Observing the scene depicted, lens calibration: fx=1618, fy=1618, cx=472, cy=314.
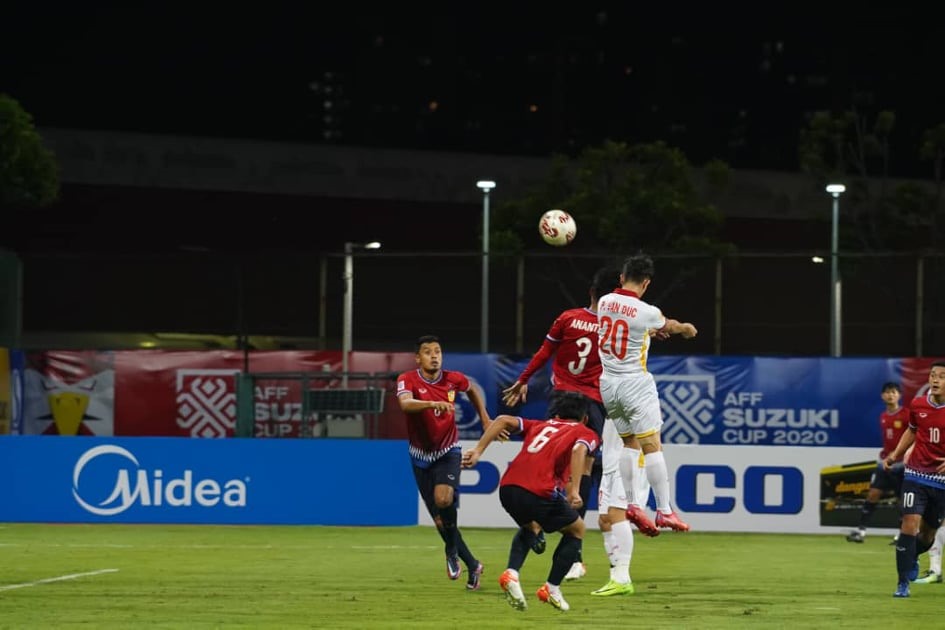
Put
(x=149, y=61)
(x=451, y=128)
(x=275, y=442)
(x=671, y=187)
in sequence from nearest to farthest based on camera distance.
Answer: (x=275, y=442)
(x=671, y=187)
(x=149, y=61)
(x=451, y=128)

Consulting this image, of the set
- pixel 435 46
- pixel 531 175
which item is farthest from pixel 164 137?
pixel 435 46

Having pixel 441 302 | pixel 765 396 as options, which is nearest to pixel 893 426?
pixel 765 396

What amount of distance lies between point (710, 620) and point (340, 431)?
59.4 ft

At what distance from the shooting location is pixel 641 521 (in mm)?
12789

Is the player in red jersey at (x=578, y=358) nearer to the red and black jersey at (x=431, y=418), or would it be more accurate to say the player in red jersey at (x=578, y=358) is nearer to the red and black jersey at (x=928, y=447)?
the red and black jersey at (x=431, y=418)

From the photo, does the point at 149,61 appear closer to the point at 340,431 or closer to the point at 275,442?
the point at 340,431

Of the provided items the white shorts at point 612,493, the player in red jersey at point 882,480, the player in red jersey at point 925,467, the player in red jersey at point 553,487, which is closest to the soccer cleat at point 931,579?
the player in red jersey at point 925,467

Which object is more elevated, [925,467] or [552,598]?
[925,467]

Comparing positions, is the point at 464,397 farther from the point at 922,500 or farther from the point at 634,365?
the point at 634,365

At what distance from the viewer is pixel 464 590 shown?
13594 mm

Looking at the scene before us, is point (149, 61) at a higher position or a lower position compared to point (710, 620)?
higher

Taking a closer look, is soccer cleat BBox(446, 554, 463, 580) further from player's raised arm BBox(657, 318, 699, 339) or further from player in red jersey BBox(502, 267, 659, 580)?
player's raised arm BBox(657, 318, 699, 339)

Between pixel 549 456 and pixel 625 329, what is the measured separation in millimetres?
1646

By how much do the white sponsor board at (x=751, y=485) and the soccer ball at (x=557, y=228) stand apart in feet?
21.1
